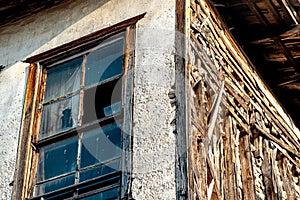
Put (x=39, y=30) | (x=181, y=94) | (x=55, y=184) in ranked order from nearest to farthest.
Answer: (x=181, y=94) < (x=55, y=184) < (x=39, y=30)

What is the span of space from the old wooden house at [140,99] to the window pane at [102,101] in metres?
0.01

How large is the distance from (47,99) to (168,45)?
59.4 inches

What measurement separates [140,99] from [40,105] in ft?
4.36

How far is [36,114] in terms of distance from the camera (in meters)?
8.03

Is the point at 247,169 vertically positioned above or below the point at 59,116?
below

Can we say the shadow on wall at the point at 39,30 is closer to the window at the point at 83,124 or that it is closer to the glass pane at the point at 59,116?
the window at the point at 83,124

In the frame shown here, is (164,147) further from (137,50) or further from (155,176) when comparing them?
(137,50)

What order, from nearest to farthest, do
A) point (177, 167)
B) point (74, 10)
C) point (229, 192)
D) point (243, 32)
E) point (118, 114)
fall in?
point (177, 167) → point (118, 114) → point (229, 192) → point (74, 10) → point (243, 32)

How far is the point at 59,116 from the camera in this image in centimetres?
789

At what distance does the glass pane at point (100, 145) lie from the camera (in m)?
7.25

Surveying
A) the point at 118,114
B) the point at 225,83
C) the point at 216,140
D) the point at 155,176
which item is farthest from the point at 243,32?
the point at 155,176

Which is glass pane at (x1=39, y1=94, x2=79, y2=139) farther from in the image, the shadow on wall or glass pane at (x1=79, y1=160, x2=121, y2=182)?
the shadow on wall

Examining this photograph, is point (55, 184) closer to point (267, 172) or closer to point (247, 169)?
point (247, 169)

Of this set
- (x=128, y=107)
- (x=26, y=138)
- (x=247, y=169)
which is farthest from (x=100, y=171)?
(x=247, y=169)
